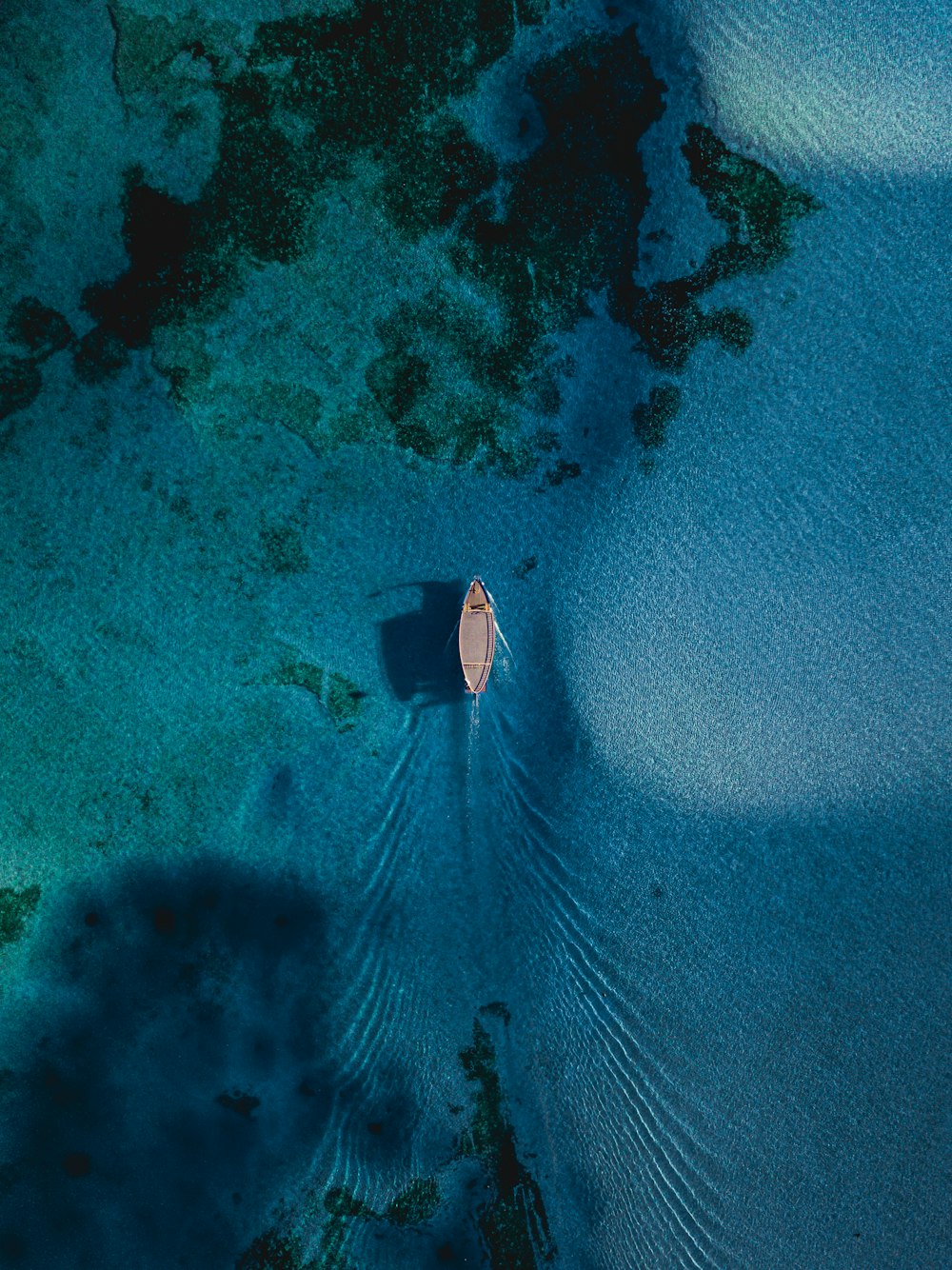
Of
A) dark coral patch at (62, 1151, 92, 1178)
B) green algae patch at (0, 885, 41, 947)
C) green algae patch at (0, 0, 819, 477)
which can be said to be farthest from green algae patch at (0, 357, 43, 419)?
dark coral patch at (62, 1151, 92, 1178)

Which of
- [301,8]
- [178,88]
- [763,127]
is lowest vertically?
[763,127]

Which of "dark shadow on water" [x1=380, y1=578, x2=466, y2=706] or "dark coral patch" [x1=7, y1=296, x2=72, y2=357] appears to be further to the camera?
"dark shadow on water" [x1=380, y1=578, x2=466, y2=706]

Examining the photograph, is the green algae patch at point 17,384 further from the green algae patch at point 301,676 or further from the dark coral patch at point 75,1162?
the dark coral patch at point 75,1162

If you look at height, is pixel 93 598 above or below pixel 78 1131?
above

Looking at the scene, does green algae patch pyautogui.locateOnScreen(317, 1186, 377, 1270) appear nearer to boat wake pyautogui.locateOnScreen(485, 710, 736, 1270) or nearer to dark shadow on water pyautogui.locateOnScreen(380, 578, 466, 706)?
boat wake pyautogui.locateOnScreen(485, 710, 736, 1270)

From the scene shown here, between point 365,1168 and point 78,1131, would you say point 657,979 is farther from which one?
point 78,1131

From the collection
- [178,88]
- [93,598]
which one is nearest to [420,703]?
[93,598]
